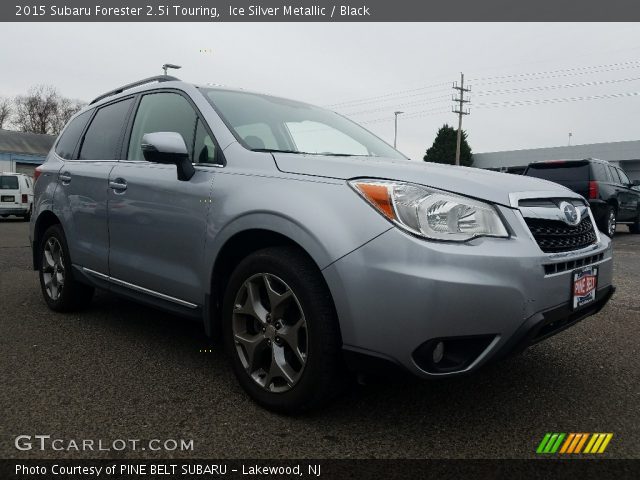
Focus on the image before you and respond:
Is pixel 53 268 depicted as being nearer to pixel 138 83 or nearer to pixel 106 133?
pixel 106 133

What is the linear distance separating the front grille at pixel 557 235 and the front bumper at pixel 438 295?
0.11 metres

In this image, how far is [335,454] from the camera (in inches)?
81.3

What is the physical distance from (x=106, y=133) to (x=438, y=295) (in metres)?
3.00

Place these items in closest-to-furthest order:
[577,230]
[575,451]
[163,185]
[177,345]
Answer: [575,451] → [577,230] → [163,185] → [177,345]

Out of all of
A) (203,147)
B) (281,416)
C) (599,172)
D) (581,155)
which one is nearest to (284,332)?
(281,416)

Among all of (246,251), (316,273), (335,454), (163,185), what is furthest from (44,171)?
(335,454)

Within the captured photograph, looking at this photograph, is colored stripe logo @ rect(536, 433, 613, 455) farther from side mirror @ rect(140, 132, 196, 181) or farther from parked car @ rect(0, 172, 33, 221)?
parked car @ rect(0, 172, 33, 221)

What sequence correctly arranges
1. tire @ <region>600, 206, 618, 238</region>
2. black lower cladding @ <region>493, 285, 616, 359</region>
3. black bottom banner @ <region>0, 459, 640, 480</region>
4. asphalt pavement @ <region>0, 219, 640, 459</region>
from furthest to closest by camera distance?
tire @ <region>600, 206, 618, 238</region> < asphalt pavement @ <region>0, 219, 640, 459</region> < black lower cladding @ <region>493, 285, 616, 359</region> < black bottom banner @ <region>0, 459, 640, 480</region>

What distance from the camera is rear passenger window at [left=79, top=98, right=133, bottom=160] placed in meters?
3.71

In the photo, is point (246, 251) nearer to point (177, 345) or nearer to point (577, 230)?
point (177, 345)

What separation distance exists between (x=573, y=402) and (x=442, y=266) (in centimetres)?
124

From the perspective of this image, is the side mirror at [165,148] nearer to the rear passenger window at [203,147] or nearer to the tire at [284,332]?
the rear passenger window at [203,147]

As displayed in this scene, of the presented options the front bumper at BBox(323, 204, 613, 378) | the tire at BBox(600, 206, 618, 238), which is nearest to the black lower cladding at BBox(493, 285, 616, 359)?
the front bumper at BBox(323, 204, 613, 378)

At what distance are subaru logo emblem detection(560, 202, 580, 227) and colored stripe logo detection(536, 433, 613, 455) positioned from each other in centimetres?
94
